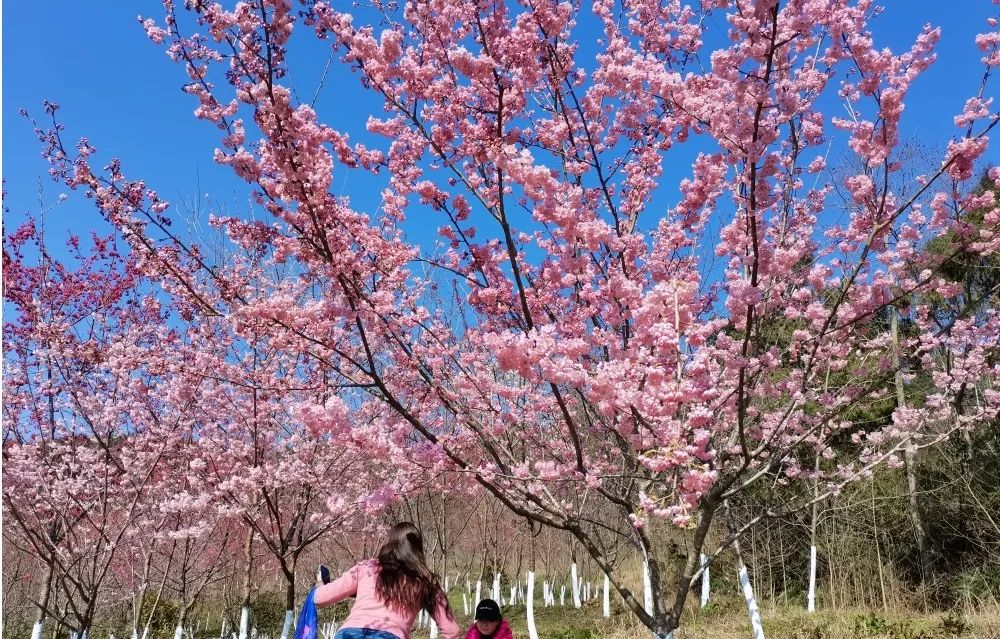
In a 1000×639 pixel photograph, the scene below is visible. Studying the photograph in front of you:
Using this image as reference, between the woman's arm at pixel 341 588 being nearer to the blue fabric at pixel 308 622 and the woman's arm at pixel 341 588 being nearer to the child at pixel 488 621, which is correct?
the blue fabric at pixel 308 622

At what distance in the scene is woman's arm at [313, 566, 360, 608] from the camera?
2.86 m

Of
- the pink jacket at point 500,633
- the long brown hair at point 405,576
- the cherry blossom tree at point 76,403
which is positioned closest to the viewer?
the long brown hair at point 405,576

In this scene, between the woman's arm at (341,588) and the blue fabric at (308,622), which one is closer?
the woman's arm at (341,588)

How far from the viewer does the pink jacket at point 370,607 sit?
262 centimetres

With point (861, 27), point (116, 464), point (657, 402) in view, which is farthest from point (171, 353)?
point (861, 27)

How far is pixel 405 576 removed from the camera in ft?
9.12

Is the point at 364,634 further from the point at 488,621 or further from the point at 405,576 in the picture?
the point at 488,621

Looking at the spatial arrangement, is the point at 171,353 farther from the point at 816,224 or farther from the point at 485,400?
the point at 816,224

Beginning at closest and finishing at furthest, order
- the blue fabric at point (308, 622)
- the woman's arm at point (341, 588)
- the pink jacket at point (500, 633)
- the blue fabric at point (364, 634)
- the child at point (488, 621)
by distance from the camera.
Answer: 1. the blue fabric at point (364, 634)
2. the woman's arm at point (341, 588)
3. the blue fabric at point (308, 622)
4. the pink jacket at point (500, 633)
5. the child at point (488, 621)

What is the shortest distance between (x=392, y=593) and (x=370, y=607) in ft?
0.32

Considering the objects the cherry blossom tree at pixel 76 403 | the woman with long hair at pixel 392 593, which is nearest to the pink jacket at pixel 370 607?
the woman with long hair at pixel 392 593

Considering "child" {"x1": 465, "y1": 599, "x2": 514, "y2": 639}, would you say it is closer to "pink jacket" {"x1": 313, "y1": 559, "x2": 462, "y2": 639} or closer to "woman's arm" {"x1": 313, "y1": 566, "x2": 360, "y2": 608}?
"pink jacket" {"x1": 313, "y1": 559, "x2": 462, "y2": 639}

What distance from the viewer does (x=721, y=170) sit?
4.33m

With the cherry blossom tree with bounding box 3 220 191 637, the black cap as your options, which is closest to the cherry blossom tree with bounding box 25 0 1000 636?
the black cap
